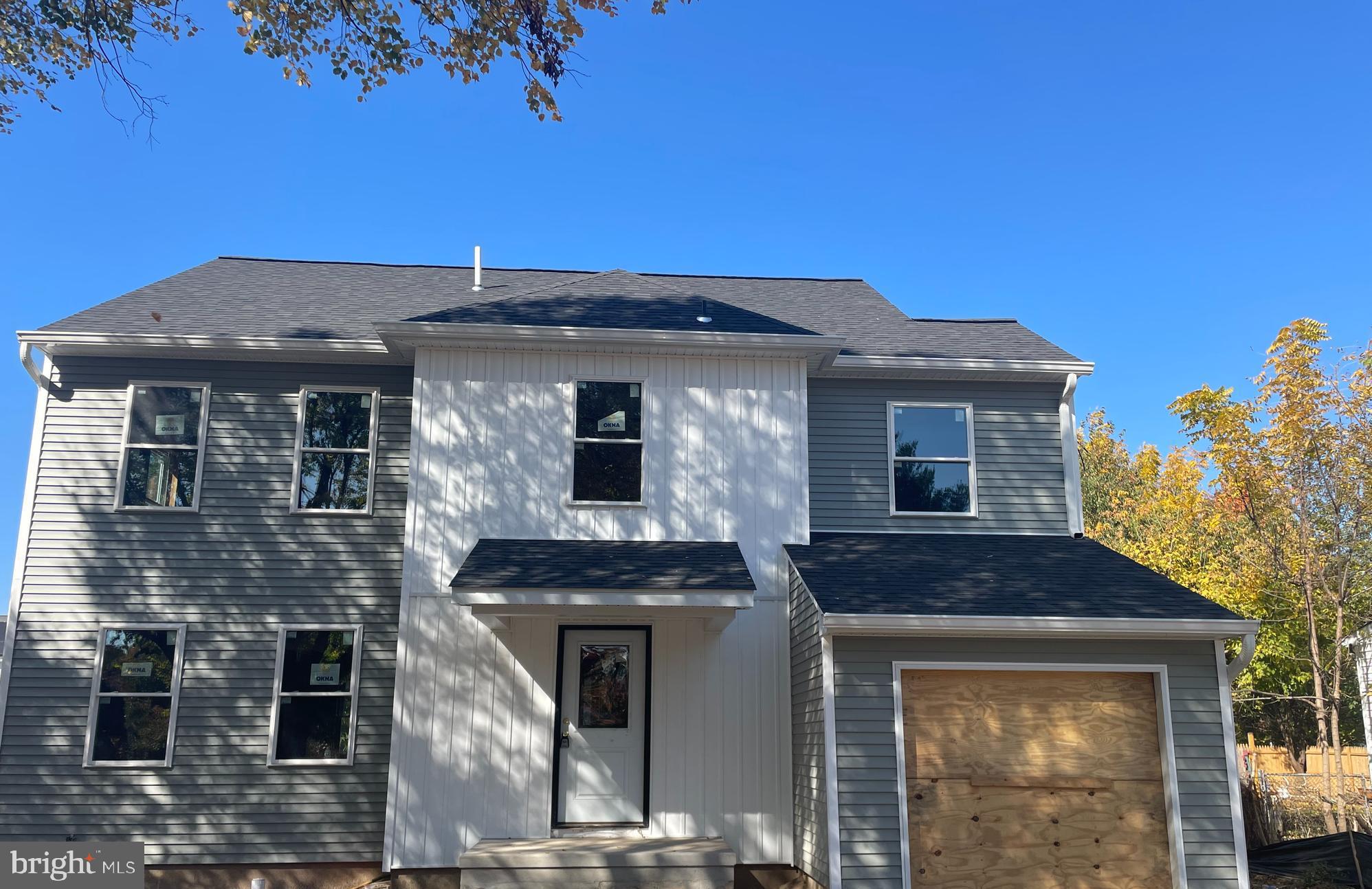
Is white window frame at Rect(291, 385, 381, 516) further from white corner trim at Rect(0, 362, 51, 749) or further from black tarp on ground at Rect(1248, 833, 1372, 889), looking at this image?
black tarp on ground at Rect(1248, 833, 1372, 889)

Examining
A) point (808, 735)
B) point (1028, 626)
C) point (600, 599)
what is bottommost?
point (808, 735)

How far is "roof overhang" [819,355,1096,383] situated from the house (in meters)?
0.05

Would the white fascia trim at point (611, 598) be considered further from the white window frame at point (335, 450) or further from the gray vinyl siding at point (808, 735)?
the white window frame at point (335, 450)

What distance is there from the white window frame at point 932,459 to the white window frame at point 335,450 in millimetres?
6011

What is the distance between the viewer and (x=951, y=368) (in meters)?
11.9

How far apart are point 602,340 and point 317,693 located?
16.2 ft

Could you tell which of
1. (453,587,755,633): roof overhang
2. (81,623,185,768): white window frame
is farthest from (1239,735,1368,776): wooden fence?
(81,623,185,768): white window frame

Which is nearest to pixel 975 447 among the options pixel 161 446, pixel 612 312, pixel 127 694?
pixel 612 312

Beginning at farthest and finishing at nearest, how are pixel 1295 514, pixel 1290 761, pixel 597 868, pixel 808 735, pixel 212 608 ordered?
pixel 1290 761
pixel 1295 514
pixel 212 608
pixel 808 735
pixel 597 868

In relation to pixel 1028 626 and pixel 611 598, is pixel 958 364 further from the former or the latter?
pixel 611 598

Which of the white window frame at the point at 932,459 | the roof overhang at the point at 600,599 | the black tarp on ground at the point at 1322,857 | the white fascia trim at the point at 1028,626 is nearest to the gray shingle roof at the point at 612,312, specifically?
→ the white window frame at the point at 932,459

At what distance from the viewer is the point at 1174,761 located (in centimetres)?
889

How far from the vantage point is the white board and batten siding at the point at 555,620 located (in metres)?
9.93

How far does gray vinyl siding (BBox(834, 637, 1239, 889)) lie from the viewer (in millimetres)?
8592
